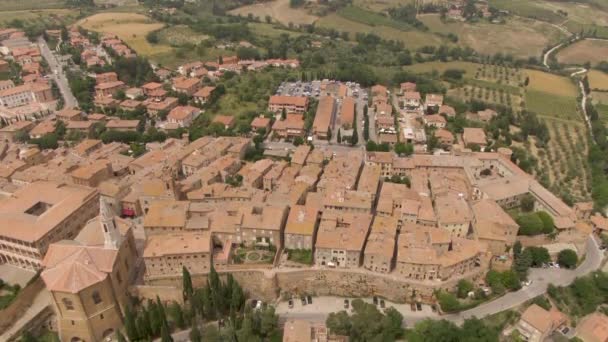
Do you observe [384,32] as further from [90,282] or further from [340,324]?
[90,282]

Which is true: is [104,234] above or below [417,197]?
above

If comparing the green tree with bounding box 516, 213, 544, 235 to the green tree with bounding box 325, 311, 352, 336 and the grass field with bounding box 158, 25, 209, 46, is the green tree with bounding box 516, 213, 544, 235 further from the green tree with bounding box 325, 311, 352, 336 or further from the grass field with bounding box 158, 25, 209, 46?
the grass field with bounding box 158, 25, 209, 46

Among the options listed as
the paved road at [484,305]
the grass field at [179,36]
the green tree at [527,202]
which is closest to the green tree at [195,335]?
the paved road at [484,305]

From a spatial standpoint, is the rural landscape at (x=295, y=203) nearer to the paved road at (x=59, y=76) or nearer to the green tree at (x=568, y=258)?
the green tree at (x=568, y=258)

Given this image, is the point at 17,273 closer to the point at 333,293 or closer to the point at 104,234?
the point at 104,234

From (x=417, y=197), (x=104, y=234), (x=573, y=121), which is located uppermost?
(x=104, y=234)

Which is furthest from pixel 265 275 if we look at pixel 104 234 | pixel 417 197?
pixel 417 197
